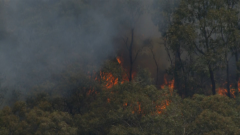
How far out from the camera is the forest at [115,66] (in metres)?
22.9

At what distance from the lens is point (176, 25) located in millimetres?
31453

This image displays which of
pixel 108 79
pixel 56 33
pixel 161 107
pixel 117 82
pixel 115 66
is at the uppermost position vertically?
pixel 56 33

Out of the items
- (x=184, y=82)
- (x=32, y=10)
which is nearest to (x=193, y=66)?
(x=184, y=82)

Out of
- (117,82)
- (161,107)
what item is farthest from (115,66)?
(161,107)

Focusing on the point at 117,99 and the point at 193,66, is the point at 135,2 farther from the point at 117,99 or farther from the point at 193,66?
the point at 117,99

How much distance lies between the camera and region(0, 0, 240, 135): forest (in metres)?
22.9

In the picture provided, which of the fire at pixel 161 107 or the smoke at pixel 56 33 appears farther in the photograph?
the smoke at pixel 56 33

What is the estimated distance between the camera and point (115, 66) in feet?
102

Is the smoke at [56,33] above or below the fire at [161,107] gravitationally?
above

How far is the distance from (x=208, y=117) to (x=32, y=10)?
70.2ft

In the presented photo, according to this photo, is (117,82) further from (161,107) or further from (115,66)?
(161,107)

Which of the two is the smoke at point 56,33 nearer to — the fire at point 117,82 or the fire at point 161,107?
the fire at point 117,82

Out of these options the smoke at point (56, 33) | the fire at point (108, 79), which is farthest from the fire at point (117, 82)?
the smoke at point (56, 33)

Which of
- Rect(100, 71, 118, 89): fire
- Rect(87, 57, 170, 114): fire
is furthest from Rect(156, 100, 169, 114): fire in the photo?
Rect(100, 71, 118, 89): fire
